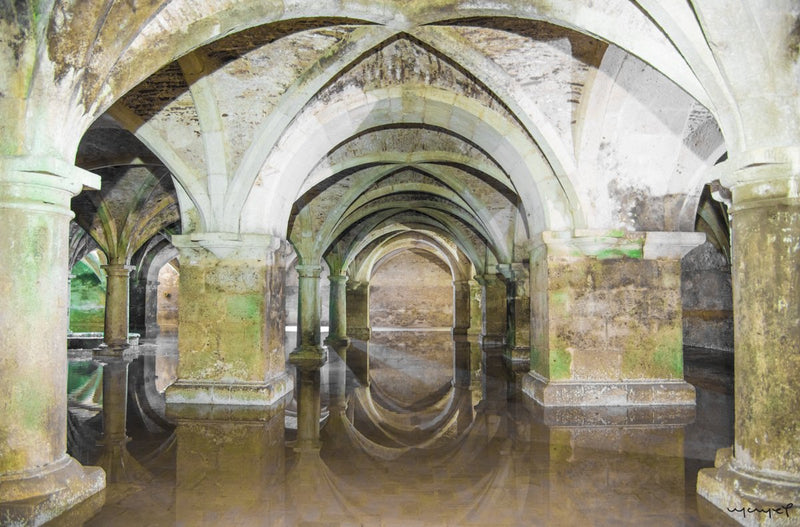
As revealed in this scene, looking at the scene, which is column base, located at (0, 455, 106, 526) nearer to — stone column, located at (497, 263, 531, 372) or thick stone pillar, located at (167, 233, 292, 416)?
thick stone pillar, located at (167, 233, 292, 416)

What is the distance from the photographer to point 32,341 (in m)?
3.08

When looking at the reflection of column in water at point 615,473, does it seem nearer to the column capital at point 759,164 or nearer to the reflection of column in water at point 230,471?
the reflection of column in water at point 230,471

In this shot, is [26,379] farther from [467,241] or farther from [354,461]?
[467,241]

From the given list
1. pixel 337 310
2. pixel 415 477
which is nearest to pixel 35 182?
pixel 415 477

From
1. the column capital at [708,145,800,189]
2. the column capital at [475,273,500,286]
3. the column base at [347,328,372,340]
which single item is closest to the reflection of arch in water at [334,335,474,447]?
the column capital at [708,145,800,189]

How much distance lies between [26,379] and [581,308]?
207 inches

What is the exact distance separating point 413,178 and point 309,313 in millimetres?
3509

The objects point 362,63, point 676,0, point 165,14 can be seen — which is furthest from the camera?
point 362,63

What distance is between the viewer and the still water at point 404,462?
3.12 m

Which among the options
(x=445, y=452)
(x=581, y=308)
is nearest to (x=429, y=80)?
(x=581, y=308)

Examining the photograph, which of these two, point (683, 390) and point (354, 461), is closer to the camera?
point (354, 461)

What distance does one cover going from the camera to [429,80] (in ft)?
20.5

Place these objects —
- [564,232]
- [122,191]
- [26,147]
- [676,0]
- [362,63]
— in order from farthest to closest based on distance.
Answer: [122,191] → [564,232] → [362,63] → [676,0] → [26,147]

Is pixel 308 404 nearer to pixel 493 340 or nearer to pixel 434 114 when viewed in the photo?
pixel 434 114
